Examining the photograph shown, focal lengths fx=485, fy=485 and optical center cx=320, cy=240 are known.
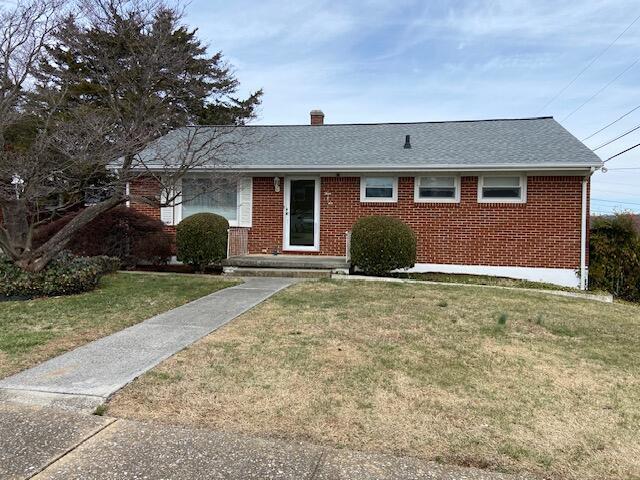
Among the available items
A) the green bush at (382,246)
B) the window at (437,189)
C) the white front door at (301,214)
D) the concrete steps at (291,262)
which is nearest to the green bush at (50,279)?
the concrete steps at (291,262)

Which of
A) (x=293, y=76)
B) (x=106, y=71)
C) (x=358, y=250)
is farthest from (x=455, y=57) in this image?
(x=106, y=71)

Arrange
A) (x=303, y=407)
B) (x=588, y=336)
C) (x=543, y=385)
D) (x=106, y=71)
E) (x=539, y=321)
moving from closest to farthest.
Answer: (x=303, y=407)
(x=543, y=385)
(x=588, y=336)
(x=539, y=321)
(x=106, y=71)

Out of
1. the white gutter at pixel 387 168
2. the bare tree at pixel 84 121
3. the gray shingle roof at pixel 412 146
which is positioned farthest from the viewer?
the gray shingle roof at pixel 412 146

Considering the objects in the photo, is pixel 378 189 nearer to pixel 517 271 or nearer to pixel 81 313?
pixel 517 271

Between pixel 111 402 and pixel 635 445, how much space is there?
3.83m

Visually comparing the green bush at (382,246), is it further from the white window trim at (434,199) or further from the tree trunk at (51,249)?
the tree trunk at (51,249)

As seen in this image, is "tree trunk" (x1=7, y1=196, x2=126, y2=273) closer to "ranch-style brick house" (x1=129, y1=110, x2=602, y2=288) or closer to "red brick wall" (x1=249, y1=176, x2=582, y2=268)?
"ranch-style brick house" (x1=129, y1=110, x2=602, y2=288)

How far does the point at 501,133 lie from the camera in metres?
13.4

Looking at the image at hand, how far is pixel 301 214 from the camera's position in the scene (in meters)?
12.6

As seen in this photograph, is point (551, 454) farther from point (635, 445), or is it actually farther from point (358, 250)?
point (358, 250)

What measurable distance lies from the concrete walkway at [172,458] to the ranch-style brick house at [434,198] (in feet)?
26.9

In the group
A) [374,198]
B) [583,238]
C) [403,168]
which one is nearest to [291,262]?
[374,198]

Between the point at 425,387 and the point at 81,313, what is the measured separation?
5.10 meters

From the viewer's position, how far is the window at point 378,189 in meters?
12.0
